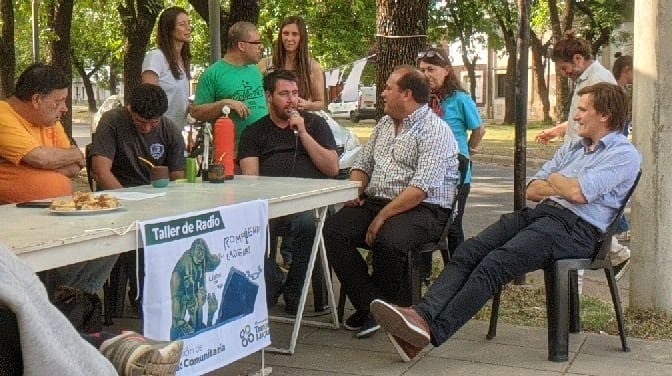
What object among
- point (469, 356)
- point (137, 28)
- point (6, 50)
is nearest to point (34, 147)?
point (469, 356)

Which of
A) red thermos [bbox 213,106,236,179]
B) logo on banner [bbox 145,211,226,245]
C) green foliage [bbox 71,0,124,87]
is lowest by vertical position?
logo on banner [bbox 145,211,226,245]

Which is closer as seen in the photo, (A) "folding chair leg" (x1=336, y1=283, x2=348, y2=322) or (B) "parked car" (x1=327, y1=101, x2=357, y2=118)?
(A) "folding chair leg" (x1=336, y1=283, x2=348, y2=322)

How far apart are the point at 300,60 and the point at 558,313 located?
9.54 feet

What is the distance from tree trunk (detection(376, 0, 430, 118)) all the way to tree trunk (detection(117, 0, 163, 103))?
35.8 ft

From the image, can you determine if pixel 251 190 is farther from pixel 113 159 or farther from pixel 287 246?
pixel 287 246

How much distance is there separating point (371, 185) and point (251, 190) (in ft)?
3.37

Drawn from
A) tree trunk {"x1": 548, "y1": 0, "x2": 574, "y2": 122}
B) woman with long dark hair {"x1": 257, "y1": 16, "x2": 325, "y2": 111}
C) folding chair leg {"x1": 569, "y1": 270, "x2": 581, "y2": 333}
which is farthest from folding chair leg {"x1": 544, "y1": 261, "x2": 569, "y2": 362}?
tree trunk {"x1": 548, "y1": 0, "x2": 574, "y2": 122}

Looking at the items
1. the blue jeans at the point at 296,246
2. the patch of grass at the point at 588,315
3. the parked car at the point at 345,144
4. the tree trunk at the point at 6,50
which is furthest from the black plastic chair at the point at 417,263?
→ the tree trunk at the point at 6,50

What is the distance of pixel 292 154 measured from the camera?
6.36 metres

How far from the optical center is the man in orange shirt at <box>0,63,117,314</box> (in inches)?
213

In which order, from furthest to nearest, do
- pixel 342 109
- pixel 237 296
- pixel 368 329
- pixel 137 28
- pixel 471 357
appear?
pixel 342 109 → pixel 137 28 → pixel 368 329 → pixel 471 357 → pixel 237 296

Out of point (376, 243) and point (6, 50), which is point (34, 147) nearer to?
point (376, 243)

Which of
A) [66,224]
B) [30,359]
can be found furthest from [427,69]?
[30,359]

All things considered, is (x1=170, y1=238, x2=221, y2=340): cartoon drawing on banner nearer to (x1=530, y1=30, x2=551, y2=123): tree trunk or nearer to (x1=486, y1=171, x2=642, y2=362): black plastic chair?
(x1=486, y1=171, x2=642, y2=362): black plastic chair
